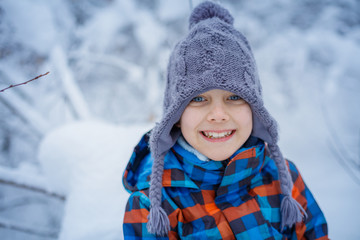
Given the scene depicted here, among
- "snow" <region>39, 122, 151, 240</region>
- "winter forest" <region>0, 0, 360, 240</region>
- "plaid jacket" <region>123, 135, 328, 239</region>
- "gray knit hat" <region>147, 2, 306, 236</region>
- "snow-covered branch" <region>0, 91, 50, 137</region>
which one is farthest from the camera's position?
"snow-covered branch" <region>0, 91, 50, 137</region>

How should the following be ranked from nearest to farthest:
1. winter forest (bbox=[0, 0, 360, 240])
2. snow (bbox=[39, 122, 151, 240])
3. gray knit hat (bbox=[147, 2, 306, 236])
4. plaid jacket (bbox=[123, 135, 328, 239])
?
gray knit hat (bbox=[147, 2, 306, 236]), plaid jacket (bbox=[123, 135, 328, 239]), snow (bbox=[39, 122, 151, 240]), winter forest (bbox=[0, 0, 360, 240])

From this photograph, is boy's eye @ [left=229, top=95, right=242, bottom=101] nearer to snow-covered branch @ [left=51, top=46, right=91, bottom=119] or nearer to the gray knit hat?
the gray knit hat

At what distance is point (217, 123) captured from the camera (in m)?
0.82

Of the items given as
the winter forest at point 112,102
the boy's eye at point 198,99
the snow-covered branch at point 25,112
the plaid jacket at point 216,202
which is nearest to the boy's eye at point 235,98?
the boy's eye at point 198,99

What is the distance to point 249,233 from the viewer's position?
87 cm

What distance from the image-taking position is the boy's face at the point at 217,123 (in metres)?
0.80

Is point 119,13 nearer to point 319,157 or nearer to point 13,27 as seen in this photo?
point 13,27

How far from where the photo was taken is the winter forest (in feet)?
4.71

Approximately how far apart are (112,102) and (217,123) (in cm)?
359

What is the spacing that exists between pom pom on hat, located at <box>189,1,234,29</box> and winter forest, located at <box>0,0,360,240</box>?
0.33 meters

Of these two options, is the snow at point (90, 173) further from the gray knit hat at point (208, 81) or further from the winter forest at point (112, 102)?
the gray knit hat at point (208, 81)

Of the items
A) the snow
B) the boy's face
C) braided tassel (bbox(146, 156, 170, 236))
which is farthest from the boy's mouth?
the snow

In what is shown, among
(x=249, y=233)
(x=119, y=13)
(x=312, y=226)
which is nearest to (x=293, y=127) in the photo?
(x=312, y=226)

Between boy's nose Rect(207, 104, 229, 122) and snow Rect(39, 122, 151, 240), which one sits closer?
boy's nose Rect(207, 104, 229, 122)
